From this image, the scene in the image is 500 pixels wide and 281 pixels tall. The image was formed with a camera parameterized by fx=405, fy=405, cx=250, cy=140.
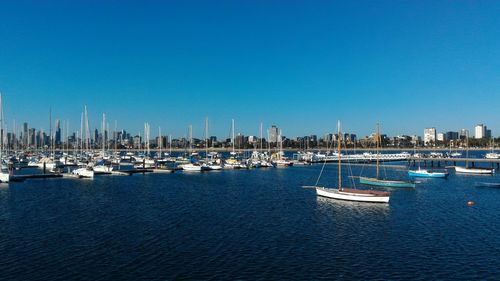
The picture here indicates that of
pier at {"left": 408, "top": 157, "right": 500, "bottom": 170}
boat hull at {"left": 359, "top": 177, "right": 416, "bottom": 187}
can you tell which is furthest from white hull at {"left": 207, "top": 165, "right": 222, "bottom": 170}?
pier at {"left": 408, "top": 157, "right": 500, "bottom": 170}

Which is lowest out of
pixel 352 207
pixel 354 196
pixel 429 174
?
pixel 352 207

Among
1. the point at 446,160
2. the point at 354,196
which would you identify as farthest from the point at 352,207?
the point at 446,160

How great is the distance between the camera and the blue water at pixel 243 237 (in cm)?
2761

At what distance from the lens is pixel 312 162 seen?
172 metres

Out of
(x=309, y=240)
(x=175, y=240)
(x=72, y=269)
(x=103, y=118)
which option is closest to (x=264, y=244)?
(x=309, y=240)

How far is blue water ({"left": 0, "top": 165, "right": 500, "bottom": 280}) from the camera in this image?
90.6ft

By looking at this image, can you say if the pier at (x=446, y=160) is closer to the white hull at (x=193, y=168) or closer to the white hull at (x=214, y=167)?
the white hull at (x=214, y=167)

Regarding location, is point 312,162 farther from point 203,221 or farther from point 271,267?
point 271,267

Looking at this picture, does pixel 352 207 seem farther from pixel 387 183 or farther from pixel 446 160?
pixel 446 160

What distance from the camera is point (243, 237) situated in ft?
120

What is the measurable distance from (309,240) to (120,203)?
1189 inches

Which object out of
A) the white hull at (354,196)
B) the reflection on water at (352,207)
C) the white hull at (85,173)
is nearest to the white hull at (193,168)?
the white hull at (85,173)

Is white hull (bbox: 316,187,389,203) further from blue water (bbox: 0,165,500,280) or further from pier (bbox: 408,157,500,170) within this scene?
pier (bbox: 408,157,500,170)

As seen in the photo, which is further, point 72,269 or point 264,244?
point 264,244
